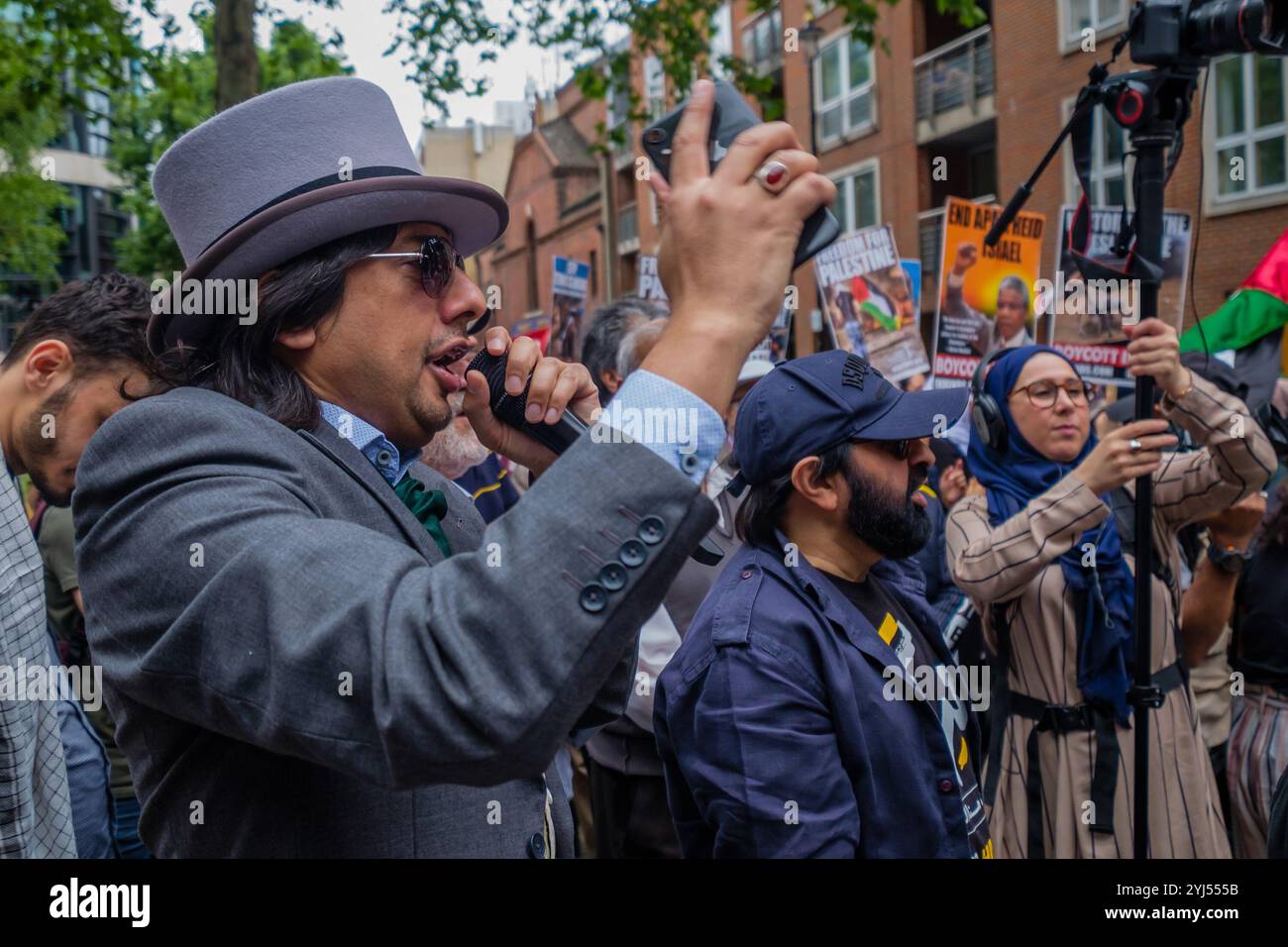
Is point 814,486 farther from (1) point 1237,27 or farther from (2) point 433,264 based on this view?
(1) point 1237,27

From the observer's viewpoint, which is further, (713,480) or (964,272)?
(964,272)

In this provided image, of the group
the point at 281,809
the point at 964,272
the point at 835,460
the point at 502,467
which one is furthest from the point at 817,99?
the point at 281,809

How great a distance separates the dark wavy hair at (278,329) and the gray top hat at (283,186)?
0.02 m

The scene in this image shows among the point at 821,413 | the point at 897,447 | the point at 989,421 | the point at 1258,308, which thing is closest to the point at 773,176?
the point at 821,413

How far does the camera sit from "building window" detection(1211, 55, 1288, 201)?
15281 millimetres

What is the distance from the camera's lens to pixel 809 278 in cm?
2466

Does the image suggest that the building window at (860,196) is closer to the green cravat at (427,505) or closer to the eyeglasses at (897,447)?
the eyeglasses at (897,447)

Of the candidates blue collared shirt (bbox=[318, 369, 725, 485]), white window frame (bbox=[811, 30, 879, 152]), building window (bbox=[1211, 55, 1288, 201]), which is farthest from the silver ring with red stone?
white window frame (bbox=[811, 30, 879, 152])

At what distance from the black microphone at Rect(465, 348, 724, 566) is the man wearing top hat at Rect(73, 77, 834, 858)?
0.02 m

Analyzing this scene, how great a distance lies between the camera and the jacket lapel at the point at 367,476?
58.7 inches

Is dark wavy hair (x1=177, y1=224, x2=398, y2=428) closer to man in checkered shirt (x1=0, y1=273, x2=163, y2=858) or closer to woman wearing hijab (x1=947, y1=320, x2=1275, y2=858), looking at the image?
man in checkered shirt (x1=0, y1=273, x2=163, y2=858)

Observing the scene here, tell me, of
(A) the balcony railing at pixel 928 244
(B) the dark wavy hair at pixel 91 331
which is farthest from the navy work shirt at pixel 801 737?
(A) the balcony railing at pixel 928 244
